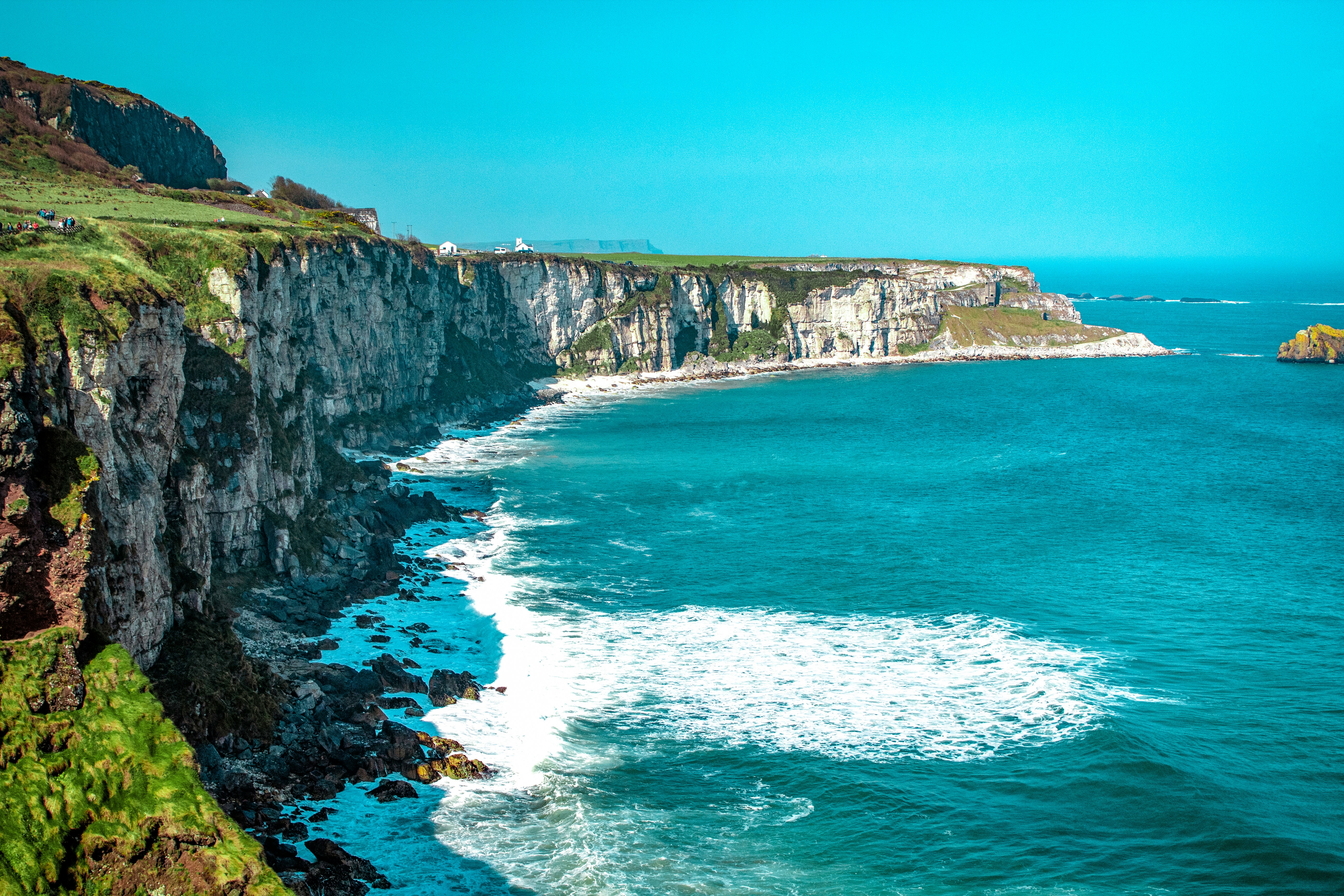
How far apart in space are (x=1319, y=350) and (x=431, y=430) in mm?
128513

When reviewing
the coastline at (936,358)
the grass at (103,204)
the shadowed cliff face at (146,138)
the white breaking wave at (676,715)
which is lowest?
Answer: the white breaking wave at (676,715)

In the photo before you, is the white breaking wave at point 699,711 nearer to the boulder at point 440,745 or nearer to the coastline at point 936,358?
the boulder at point 440,745

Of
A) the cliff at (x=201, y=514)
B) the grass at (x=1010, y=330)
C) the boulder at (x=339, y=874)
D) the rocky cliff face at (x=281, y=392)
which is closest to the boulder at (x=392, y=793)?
the cliff at (x=201, y=514)

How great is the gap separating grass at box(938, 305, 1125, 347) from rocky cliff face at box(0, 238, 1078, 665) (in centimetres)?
4461

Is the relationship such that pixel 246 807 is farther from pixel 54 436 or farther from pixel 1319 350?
pixel 1319 350

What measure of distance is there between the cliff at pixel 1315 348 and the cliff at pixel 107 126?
144 m

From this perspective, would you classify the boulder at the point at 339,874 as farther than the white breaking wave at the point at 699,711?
No

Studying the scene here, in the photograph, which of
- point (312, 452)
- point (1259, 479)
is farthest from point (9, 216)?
point (1259, 479)

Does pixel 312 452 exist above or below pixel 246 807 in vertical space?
above

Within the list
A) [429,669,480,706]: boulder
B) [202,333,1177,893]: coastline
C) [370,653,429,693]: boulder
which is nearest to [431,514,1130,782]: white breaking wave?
[429,669,480,706]: boulder

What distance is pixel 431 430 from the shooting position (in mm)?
90250

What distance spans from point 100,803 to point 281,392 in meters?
34.4

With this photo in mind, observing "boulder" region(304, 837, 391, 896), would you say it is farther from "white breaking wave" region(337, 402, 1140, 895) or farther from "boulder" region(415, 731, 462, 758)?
"boulder" region(415, 731, 462, 758)

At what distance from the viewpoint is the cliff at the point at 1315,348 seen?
144 m
